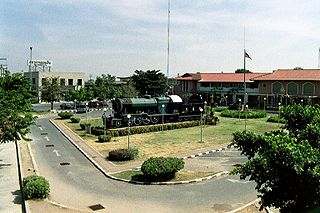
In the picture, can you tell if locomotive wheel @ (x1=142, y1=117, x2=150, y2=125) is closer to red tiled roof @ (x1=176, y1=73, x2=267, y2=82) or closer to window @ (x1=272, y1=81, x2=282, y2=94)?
window @ (x1=272, y1=81, x2=282, y2=94)

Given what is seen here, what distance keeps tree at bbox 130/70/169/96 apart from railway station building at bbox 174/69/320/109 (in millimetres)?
4251

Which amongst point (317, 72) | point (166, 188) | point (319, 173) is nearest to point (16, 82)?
point (166, 188)

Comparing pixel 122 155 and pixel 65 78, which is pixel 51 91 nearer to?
pixel 65 78

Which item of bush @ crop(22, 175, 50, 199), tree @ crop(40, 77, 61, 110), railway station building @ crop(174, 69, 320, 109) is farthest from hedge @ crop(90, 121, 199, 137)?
tree @ crop(40, 77, 61, 110)

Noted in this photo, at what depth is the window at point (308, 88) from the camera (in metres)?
55.1

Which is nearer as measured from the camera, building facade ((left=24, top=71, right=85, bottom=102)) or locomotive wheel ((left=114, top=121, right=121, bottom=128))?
locomotive wheel ((left=114, top=121, right=121, bottom=128))

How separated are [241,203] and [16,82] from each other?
1483 cm

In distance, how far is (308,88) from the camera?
182ft

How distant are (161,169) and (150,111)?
1960cm

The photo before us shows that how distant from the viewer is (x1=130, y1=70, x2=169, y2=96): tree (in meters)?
71.4

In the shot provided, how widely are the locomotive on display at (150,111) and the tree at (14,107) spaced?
12.6 metres

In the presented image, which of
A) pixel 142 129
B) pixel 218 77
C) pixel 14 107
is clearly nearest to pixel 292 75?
pixel 218 77

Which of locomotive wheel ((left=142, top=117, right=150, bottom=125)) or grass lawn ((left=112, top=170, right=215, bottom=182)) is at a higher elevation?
locomotive wheel ((left=142, top=117, right=150, bottom=125))

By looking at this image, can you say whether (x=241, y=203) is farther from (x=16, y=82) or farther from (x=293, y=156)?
(x=16, y=82)
